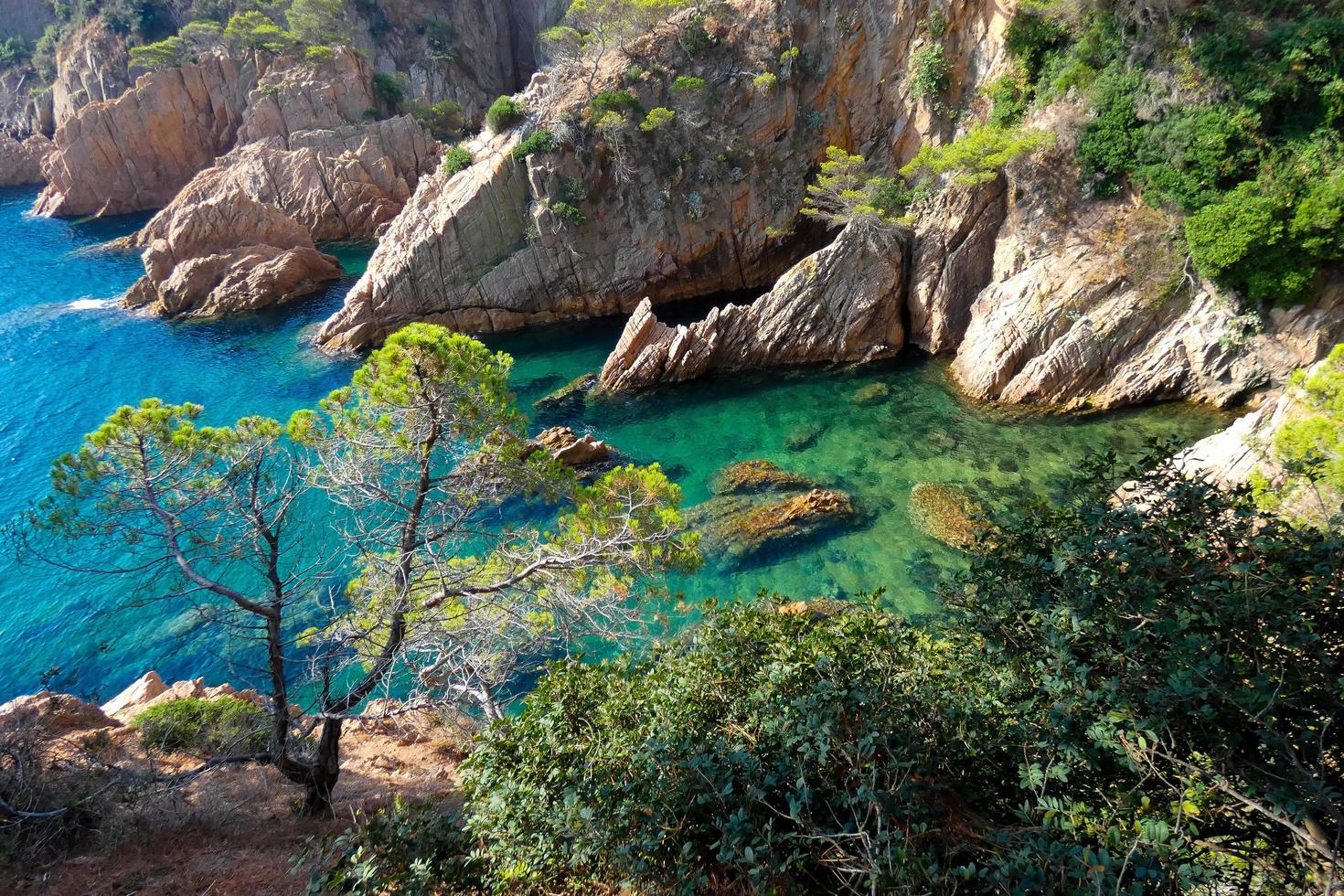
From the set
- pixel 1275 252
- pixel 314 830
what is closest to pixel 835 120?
pixel 1275 252

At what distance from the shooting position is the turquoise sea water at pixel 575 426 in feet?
47.2

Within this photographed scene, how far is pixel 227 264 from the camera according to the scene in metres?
31.7

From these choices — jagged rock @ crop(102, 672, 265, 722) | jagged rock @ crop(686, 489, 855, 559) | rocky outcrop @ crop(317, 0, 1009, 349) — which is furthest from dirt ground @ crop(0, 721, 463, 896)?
rocky outcrop @ crop(317, 0, 1009, 349)

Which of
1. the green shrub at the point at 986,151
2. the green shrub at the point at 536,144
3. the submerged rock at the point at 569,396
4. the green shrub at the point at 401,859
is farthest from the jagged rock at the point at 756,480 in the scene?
the green shrub at the point at 536,144

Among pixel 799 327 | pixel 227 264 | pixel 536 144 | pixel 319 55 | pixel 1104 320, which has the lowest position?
pixel 799 327

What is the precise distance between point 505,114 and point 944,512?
941 inches

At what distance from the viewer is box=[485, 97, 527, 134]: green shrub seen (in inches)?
1073

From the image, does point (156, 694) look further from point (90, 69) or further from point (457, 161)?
point (90, 69)

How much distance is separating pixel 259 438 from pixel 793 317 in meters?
17.9

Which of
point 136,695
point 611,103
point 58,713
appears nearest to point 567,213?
point 611,103

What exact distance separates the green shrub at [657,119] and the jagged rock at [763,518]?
57.1 feet

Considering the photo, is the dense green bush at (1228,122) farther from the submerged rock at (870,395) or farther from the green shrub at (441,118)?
the green shrub at (441,118)

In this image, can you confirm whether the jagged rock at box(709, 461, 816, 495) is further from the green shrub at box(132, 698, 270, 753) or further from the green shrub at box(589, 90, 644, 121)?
the green shrub at box(589, 90, 644, 121)

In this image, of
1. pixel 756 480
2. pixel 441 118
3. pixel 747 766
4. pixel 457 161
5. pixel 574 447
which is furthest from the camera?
pixel 441 118
